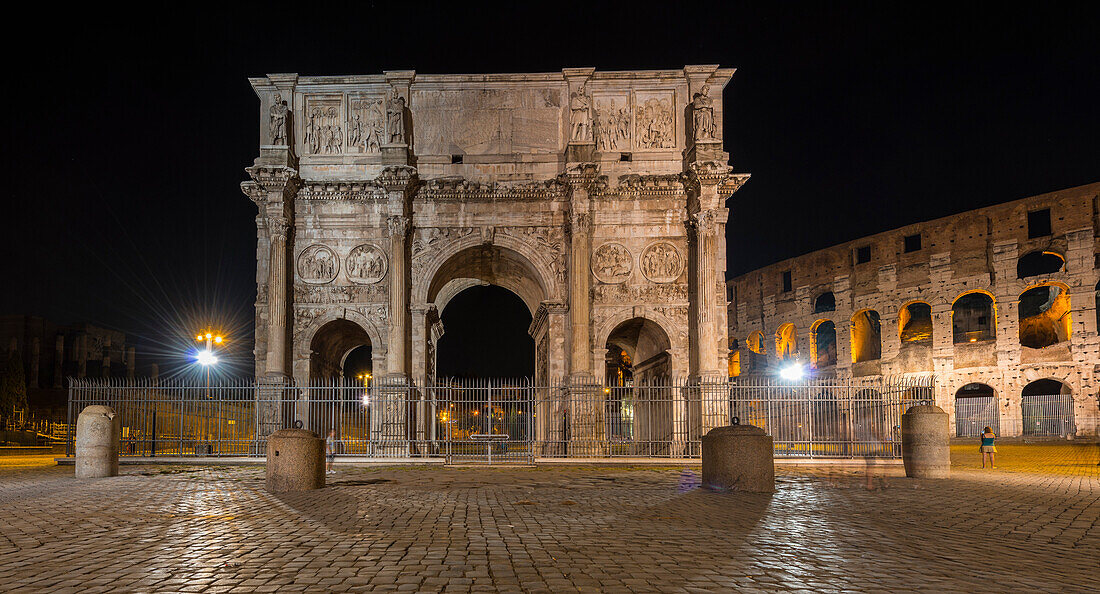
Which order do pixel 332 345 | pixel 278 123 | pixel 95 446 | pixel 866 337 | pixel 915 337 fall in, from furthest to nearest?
pixel 866 337
pixel 915 337
pixel 332 345
pixel 278 123
pixel 95 446

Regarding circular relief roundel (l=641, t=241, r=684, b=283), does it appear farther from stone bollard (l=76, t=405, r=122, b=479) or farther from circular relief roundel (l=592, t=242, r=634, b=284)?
stone bollard (l=76, t=405, r=122, b=479)

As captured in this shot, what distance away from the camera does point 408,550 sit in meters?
6.55

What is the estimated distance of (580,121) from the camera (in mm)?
22938

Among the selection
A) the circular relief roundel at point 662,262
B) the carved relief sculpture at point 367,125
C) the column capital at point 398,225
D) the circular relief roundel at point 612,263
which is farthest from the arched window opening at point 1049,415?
the carved relief sculpture at point 367,125

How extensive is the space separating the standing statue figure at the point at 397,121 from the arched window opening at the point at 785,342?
28.3 meters

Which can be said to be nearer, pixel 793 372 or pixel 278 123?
pixel 278 123

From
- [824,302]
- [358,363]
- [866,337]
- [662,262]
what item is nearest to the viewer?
[662,262]

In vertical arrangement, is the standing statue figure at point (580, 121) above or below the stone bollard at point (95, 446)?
above

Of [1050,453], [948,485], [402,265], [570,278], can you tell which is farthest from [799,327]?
[948,485]

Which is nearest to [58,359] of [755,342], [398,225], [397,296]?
[397,296]

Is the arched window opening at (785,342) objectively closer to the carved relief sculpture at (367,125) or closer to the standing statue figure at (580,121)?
the standing statue figure at (580,121)

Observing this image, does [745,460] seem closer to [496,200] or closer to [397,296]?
[397,296]

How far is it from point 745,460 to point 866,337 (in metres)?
32.7

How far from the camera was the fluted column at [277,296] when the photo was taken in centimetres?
2209
